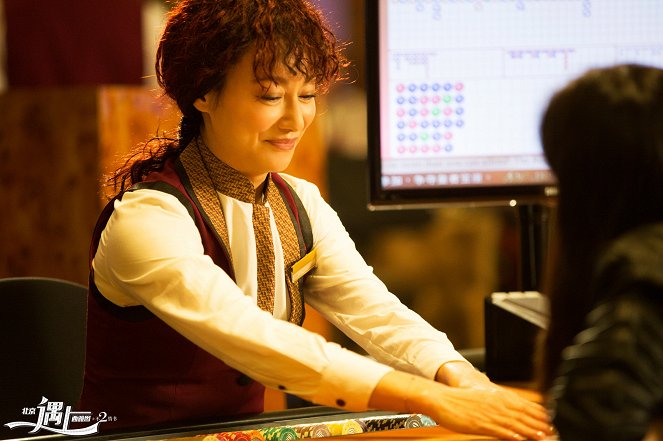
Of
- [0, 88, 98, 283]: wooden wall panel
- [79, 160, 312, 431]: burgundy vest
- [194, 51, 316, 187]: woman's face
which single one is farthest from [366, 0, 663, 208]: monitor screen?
[0, 88, 98, 283]: wooden wall panel

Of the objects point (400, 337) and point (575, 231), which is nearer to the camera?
point (575, 231)

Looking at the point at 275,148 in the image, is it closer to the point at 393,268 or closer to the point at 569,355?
the point at 569,355

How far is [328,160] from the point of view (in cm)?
386

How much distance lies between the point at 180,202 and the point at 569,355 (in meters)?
0.74

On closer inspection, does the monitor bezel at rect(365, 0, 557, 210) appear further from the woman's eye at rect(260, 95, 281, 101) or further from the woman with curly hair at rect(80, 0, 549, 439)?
the woman's eye at rect(260, 95, 281, 101)

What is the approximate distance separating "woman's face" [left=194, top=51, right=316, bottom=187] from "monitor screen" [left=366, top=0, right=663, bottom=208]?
1.11 ft

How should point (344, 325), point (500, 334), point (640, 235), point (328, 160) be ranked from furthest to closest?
point (328, 160)
point (500, 334)
point (344, 325)
point (640, 235)

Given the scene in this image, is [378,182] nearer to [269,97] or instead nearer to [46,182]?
[269,97]

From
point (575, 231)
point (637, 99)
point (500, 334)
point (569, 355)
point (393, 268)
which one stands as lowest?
point (393, 268)

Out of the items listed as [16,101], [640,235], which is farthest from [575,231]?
[16,101]

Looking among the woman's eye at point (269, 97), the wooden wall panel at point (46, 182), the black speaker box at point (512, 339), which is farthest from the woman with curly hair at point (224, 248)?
the wooden wall panel at point (46, 182)

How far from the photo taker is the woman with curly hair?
130 centimetres

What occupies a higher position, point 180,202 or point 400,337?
point 180,202

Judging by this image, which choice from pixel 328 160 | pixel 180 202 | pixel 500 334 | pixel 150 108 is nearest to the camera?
pixel 180 202
